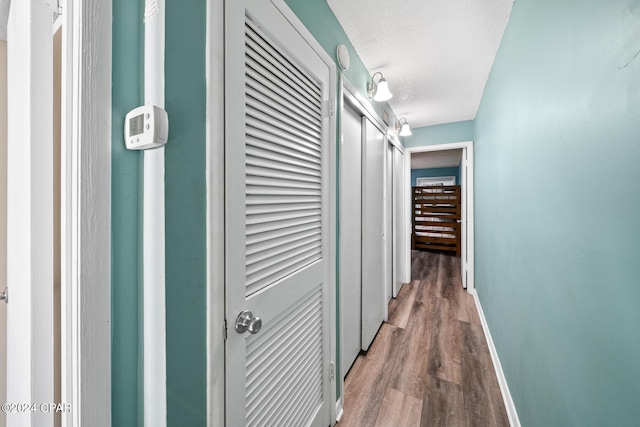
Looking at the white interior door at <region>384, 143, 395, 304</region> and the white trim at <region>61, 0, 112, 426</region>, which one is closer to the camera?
the white trim at <region>61, 0, 112, 426</region>

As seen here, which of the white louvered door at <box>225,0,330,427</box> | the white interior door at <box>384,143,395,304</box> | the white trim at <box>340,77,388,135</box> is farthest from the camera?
the white interior door at <box>384,143,395,304</box>

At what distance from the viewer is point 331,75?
4.30ft

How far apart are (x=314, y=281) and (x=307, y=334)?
0.24m

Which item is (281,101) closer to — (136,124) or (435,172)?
(136,124)

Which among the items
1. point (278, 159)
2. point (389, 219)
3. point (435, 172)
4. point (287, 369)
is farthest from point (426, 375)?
point (435, 172)

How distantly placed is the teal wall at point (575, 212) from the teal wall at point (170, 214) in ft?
3.27

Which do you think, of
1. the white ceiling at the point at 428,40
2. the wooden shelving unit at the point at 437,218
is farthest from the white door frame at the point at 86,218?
the wooden shelving unit at the point at 437,218

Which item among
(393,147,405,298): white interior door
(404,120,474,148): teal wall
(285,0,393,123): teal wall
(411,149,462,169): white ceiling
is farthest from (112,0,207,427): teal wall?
(411,149,462,169): white ceiling

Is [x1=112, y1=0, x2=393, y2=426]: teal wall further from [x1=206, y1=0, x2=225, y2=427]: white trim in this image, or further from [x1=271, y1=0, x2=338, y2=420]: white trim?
[x1=271, y1=0, x2=338, y2=420]: white trim

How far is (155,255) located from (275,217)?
414 millimetres

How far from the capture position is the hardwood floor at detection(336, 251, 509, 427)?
4.66ft

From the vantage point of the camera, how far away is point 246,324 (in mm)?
735

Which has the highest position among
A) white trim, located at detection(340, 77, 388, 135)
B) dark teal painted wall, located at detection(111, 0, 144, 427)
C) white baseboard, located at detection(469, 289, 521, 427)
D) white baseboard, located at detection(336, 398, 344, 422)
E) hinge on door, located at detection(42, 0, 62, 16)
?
white trim, located at detection(340, 77, 388, 135)

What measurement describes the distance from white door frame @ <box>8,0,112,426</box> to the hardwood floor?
4.48ft
